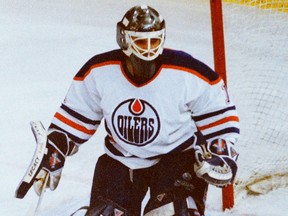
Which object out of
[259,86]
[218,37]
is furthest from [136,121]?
[259,86]

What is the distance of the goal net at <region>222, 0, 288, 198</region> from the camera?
10.4ft

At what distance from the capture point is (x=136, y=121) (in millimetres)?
2146

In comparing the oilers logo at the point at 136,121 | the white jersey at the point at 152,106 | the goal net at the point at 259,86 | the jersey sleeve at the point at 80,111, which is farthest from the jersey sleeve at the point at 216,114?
the goal net at the point at 259,86

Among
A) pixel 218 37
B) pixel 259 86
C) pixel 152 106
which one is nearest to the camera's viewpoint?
pixel 152 106

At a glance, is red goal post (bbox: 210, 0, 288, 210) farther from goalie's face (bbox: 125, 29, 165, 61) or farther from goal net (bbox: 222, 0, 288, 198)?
goalie's face (bbox: 125, 29, 165, 61)

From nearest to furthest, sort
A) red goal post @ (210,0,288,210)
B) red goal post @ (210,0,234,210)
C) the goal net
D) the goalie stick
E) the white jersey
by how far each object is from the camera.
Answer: the goalie stick → the white jersey → red goal post @ (210,0,234,210) → red goal post @ (210,0,288,210) → the goal net

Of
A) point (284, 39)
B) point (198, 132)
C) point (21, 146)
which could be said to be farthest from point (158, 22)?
point (284, 39)

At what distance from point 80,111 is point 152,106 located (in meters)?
0.24

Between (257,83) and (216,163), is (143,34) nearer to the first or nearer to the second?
(216,163)

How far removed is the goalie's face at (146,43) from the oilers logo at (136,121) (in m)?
0.14

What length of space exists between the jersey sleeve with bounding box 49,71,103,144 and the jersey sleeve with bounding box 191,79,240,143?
296 millimetres

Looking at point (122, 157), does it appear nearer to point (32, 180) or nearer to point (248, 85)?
point (32, 180)

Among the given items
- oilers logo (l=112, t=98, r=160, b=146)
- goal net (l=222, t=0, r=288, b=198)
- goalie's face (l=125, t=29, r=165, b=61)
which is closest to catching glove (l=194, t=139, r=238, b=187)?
oilers logo (l=112, t=98, r=160, b=146)

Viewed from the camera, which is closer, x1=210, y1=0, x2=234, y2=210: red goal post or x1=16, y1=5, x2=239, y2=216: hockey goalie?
x1=16, y1=5, x2=239, y2=216: hockey goalie
